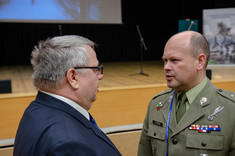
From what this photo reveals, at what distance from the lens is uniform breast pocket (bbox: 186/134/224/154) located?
1.24m

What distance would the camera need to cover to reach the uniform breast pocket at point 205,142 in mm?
1237

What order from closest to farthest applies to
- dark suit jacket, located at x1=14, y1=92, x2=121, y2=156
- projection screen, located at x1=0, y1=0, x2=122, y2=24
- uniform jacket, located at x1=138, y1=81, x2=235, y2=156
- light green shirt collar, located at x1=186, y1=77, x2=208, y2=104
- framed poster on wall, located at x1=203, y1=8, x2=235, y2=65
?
dark suit jacket, located at x1=14, y1=92, x2=121, y2=156 < uniform jacket, located at x1=138, y1=81, x2=235, y2=156 < light green shirt collar, located at x1=186, y1=77, x2=208, y2=104 < framed poster on wall, located at x1=203, y1=8, x2=235, y2=65 < projection screen, located at x1=0, y1=0, x2=122, y2=24

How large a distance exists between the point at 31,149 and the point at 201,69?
942 millimetres

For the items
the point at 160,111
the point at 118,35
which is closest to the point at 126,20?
the point at 118,35

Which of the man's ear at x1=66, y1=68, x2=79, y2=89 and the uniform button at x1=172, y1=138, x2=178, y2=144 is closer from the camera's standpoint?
the man's ear at x1=66, y1=68, x2=79, y2=89

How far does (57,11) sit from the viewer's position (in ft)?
19.7

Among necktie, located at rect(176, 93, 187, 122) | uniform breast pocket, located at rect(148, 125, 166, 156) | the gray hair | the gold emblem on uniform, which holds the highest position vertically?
the gray hair

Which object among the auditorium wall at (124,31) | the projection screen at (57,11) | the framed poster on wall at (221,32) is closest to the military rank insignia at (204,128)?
the framed poster on wall at (221,32)

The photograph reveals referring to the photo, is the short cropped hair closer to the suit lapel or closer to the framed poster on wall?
the suit lapel

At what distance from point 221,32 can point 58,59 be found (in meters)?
5.03

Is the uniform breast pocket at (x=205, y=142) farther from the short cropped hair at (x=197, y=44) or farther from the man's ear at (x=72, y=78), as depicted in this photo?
the man's ear at (x=72, y=78)

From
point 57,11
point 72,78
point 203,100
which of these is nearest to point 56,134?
point 72,78

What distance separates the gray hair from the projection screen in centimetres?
523

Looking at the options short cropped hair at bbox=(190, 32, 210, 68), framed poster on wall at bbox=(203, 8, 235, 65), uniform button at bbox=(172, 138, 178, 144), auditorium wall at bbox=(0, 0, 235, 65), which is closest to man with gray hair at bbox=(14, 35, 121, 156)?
uniform button at bbox=(172, 138, 178, 144)
